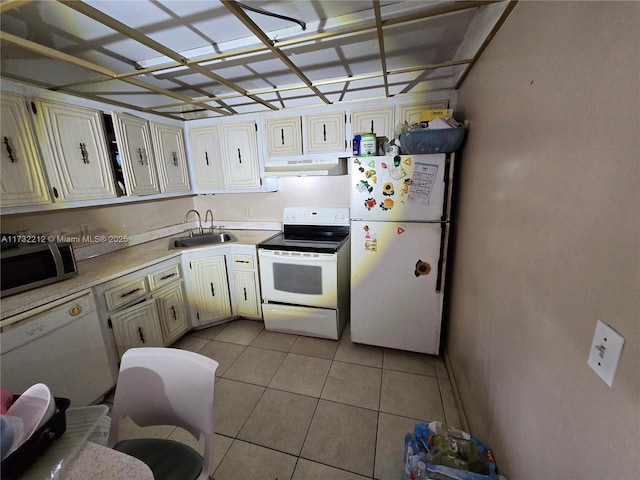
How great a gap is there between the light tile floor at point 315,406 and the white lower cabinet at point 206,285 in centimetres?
27

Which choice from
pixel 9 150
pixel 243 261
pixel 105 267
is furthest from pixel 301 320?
pixel 9 150

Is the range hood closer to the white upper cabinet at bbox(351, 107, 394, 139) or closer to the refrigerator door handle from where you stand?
the white upper cabinet at bbox(351, 107, 394, 139)

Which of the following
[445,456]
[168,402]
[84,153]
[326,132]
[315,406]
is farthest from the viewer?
[326,132]

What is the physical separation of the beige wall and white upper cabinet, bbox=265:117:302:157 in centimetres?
158

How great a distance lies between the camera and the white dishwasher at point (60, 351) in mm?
1343

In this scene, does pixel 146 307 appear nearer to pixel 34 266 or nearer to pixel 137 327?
pixel 137 327

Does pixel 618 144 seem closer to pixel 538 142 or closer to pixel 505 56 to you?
pixel 538 142

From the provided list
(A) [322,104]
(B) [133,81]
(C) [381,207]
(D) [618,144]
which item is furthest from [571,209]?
(B) [133,81]

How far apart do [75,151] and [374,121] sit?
232cm

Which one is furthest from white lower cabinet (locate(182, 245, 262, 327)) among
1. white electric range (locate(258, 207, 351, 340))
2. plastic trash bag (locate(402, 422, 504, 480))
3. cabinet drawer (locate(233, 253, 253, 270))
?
plastic trash bag (locate(402, 422, 504, 480))

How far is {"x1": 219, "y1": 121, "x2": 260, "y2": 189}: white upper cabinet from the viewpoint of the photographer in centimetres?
259

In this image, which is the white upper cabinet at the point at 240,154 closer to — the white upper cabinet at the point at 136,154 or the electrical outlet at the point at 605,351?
the white upper cabinet at the point at 136,154

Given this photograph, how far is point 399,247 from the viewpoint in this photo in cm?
199

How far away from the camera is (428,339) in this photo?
6.87 feet
